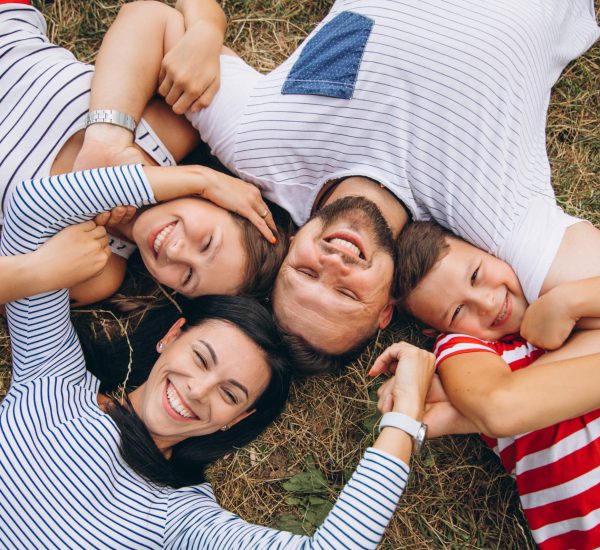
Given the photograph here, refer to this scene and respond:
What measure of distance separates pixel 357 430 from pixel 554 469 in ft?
3.31

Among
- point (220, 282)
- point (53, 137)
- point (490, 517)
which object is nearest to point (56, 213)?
Answer: point (53, 137)

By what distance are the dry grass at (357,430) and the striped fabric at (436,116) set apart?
648 mm

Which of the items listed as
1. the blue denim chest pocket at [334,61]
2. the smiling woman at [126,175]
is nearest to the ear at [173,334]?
the smiling woman at [126,175]

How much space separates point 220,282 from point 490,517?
1.91 metres

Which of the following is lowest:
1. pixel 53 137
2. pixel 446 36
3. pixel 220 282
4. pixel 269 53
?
pixel 220 282

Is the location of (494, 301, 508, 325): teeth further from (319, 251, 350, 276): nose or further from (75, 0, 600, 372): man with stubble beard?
(319, 251, 350, 276): nose

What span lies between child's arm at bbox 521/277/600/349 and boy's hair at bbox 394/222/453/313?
19.6 inches

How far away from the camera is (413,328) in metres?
3.29

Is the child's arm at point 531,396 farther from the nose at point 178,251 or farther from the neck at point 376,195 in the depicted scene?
the nose at point 178,251

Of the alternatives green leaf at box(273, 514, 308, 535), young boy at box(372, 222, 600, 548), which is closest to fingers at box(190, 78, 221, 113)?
young boy at box(372, 222, 600, 548)

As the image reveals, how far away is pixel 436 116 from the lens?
270 centimetres

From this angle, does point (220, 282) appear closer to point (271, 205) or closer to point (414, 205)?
point (271, 205)

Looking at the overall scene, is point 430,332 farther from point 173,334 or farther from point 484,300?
point 173,334

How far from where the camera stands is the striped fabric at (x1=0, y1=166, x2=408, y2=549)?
244cm
